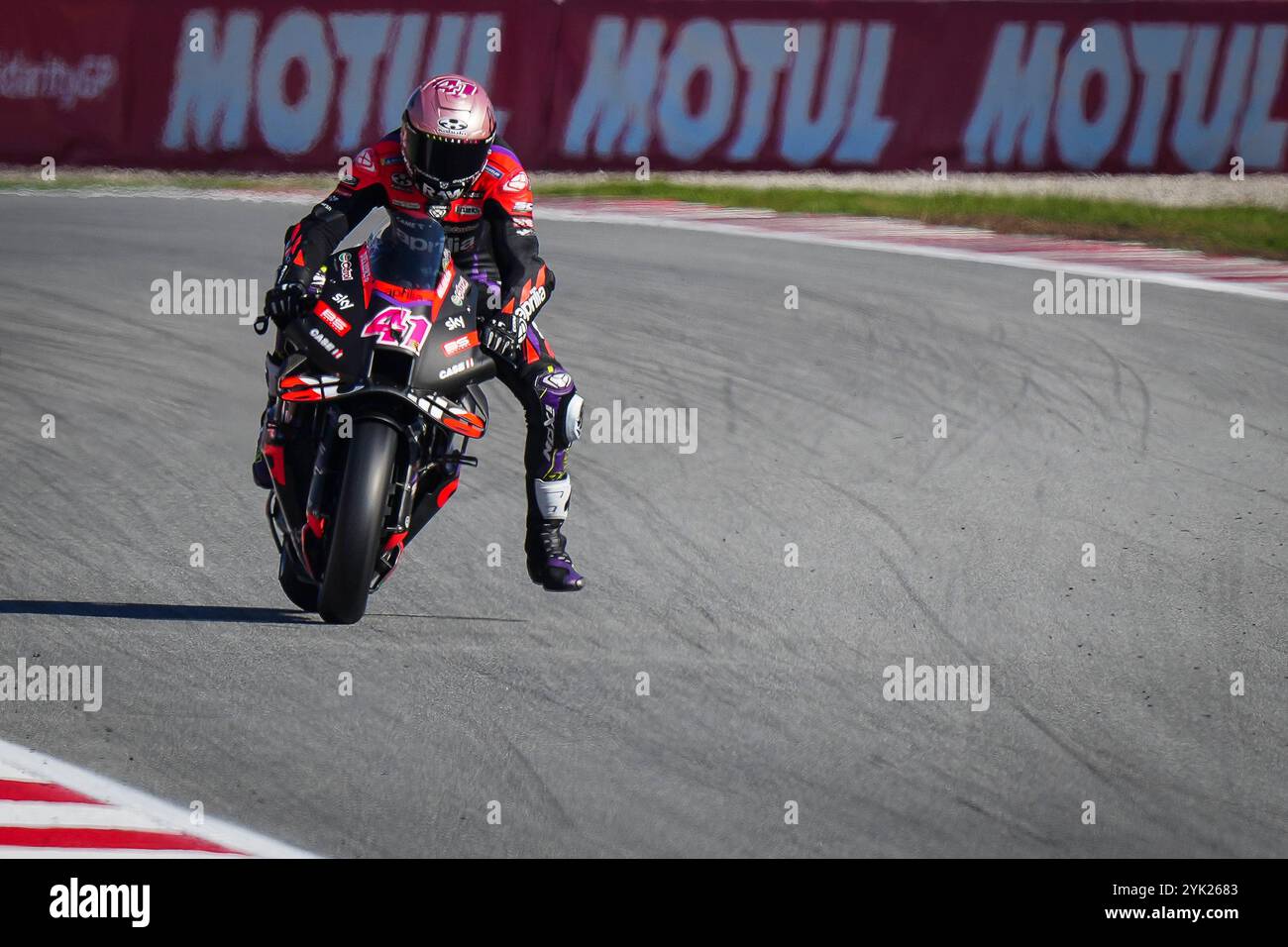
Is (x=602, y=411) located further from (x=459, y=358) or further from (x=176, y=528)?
(x=459, y=358)

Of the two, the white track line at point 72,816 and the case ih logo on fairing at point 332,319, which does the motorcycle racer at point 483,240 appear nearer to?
the case ih logo on fairing at point 332,319

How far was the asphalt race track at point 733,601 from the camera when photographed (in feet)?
18.3

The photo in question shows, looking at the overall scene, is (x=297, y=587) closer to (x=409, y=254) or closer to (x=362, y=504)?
(x=362, y=504)

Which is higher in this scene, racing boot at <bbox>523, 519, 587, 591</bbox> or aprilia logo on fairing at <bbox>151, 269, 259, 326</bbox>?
aprilia logo on fairing at <bbox>151, 269, 259, 326</bbox>

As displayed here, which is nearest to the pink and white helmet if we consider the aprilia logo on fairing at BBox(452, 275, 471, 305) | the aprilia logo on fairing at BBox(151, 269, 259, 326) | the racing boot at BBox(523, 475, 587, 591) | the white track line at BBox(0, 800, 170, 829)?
the aprilia logo on fairing at BBox(452, 275, 471, 305)

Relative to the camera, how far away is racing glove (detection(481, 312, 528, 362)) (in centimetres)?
652

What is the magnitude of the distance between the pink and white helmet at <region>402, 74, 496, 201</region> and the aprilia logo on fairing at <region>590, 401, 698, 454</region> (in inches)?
129

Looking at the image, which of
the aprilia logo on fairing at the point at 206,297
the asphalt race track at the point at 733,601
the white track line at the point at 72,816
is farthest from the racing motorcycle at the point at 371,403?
the aprilia logo on fairing at the point at 206,297

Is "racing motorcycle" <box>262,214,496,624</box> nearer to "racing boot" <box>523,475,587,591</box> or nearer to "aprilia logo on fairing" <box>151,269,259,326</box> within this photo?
"racing boot" <box>523,475,587,591</box>

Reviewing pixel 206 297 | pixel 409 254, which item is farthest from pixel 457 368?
pixel 206 297

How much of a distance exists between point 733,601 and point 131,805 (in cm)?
280

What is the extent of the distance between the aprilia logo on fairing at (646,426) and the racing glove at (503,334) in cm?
305

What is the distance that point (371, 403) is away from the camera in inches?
248
